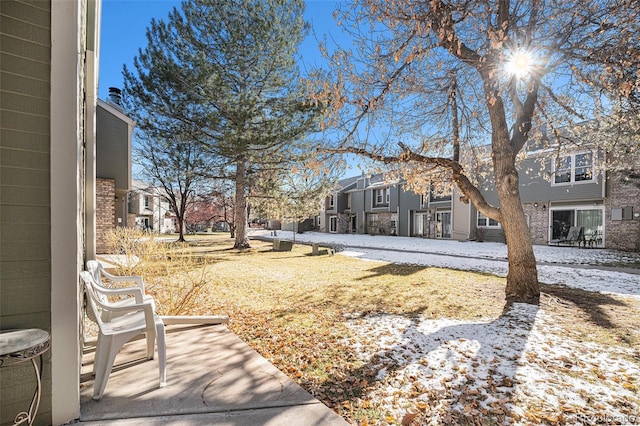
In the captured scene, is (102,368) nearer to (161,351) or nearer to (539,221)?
(161,351)

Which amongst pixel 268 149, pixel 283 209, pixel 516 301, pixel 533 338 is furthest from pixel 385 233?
pixel 533 338

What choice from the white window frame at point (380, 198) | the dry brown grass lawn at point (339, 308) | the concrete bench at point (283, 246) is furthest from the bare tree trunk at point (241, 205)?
the white window frame at point (380, 198)

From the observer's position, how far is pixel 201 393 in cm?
269

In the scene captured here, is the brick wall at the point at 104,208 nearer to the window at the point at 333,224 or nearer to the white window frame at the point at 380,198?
the white window frame at the point at 380,198

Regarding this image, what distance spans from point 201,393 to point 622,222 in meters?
20.7

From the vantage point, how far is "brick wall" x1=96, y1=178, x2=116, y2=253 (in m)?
11.6

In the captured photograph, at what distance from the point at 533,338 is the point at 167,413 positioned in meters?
4.52

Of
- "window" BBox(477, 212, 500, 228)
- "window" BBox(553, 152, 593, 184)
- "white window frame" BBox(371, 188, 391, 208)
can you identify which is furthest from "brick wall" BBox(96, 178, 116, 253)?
"white window frame" BBox(371, 188, 391, 208)

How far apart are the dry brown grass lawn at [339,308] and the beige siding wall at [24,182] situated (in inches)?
87.2

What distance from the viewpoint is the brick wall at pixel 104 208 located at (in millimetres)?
11617

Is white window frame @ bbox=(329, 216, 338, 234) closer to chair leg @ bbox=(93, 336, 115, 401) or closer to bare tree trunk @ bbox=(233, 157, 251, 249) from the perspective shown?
bare tree trunk @ bbox=(233, 157, 251, 249)

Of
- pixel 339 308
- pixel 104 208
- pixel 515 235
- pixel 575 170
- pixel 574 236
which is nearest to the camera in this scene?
pixel 339 308

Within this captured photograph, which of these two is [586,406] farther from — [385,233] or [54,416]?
[385,233]

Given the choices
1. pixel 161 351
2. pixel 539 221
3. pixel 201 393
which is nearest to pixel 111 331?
pixel 161 351
